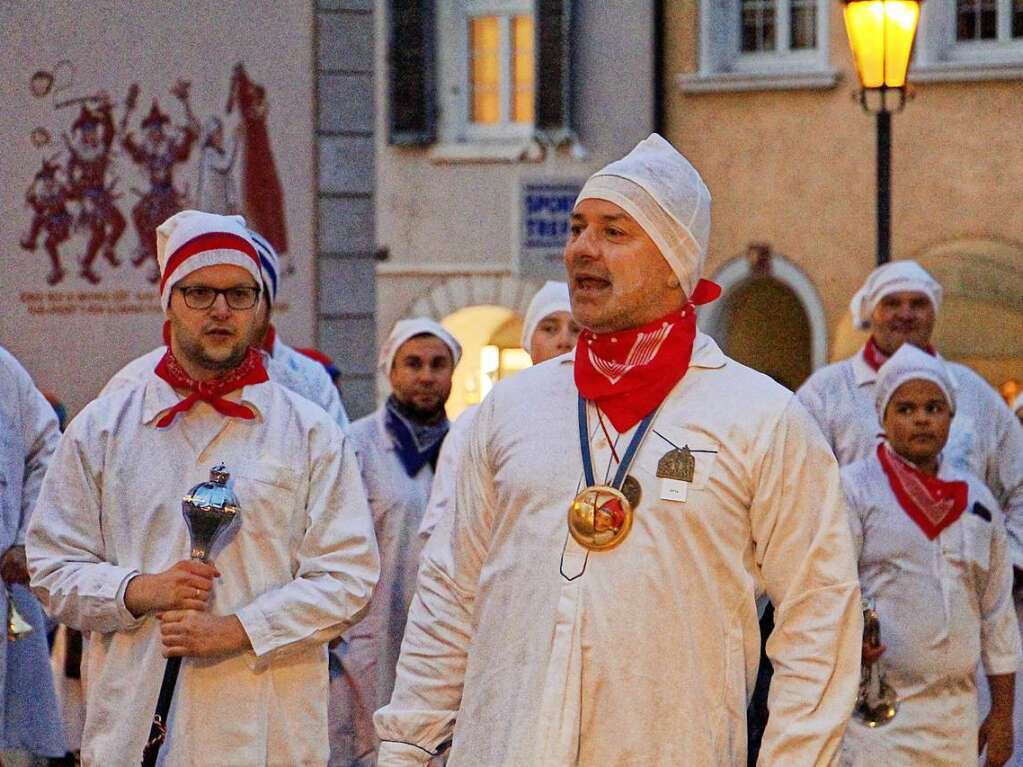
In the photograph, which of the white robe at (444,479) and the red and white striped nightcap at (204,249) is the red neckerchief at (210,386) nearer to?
the red and white striped nightcap at (204,249)

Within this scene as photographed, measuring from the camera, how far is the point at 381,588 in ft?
28.7

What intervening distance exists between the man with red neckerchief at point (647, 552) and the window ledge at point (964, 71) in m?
17.6

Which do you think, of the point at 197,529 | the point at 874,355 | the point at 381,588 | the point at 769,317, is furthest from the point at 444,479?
the point at 769,317

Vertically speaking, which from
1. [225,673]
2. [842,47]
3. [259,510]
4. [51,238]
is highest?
[842,47]

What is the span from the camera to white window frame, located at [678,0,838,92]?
2233 centimetres

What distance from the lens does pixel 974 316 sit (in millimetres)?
21266

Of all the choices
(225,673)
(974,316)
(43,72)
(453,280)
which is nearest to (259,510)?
(225,673)

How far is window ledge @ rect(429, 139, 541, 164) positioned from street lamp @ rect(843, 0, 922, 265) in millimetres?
11548

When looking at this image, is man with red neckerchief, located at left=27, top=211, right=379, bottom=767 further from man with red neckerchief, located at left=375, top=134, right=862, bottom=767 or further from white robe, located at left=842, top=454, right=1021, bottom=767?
white robe, located at left=842, top=454, right=1021, bottom=767

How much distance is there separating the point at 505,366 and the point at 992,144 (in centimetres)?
578

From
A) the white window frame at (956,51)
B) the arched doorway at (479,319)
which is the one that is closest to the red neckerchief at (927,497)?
the white window frame at (956,51)

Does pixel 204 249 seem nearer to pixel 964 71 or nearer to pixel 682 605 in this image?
pixel 682 605

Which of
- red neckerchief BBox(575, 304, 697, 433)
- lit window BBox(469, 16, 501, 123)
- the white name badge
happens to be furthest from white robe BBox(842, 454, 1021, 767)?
lit window BBox(469, 16, 501, 123)

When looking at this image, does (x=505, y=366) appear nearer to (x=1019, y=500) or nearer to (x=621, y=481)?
(x=1019, y=500)
